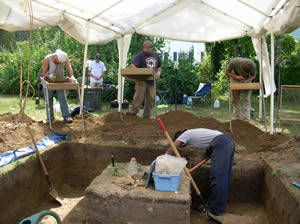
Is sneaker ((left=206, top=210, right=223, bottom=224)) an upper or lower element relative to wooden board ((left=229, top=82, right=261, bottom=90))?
lower

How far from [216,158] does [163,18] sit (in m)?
4.25

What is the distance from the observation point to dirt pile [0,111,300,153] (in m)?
4.48

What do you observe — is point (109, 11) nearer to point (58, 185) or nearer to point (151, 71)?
point (151, 71)

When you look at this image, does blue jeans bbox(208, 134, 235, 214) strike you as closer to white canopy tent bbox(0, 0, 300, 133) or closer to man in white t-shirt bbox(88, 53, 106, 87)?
white canopy tent bbox(0, 0, 300, 133)

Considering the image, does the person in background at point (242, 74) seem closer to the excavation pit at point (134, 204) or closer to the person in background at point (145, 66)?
the person in background at point (145, 66)

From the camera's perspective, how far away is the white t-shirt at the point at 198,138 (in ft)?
11.2

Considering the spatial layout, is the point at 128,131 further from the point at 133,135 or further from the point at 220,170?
the point at 220,170

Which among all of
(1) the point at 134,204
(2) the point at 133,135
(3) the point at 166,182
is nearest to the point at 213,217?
(3) the point at 166,182

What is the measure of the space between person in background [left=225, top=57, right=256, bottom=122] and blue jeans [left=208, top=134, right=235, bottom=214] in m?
2.94

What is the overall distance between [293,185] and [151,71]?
3269 millimetres

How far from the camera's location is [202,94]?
10008mm

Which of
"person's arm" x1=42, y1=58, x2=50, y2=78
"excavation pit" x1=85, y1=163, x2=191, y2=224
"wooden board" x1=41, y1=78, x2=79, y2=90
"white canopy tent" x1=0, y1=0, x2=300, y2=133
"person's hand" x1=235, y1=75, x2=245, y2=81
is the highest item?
"white canopy tent" x1=0, y1=0, x2=300, y2=133

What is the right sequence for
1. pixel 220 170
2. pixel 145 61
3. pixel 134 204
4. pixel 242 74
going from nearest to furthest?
pixel 134 204, pixel 220 170, pixel 242 74, pixel 145 61

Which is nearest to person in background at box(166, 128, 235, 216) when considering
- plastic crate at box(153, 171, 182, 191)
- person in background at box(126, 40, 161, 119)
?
plastic crate at box(153, 171, 182, 191)
